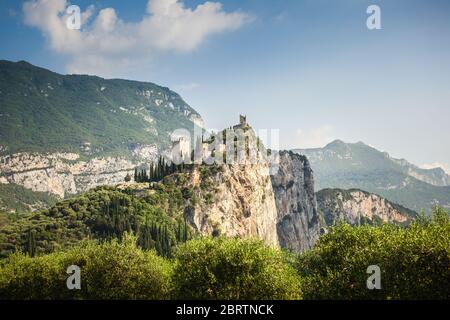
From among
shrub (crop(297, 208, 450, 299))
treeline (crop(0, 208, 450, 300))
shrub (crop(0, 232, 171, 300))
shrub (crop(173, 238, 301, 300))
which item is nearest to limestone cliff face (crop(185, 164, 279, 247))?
shrub (crop(0, 232, 171, 300))

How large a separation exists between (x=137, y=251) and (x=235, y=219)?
14149cm

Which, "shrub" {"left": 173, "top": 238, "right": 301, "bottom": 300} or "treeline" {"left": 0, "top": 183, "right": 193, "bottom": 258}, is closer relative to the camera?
"shrub" {"left": 173, "top": 238, "right": 301, "bottom": 300}

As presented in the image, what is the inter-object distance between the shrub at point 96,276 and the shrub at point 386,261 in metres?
20.3

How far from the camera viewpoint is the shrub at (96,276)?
4953 cm

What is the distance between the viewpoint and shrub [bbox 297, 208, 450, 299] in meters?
35.5

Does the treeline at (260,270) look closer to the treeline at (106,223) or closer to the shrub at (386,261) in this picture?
the shrub at (386,261)

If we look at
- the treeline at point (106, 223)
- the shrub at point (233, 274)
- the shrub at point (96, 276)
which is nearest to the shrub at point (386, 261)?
the shrub at point (233, 274)

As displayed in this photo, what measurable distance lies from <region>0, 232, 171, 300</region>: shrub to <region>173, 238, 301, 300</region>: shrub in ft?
19.1

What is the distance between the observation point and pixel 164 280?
5144cm

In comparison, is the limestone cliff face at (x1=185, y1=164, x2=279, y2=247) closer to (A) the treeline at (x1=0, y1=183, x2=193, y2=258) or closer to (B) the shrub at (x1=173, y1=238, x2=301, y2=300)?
(A) the treeline at (x1=0, y1=183, x2=193, y2=258)
